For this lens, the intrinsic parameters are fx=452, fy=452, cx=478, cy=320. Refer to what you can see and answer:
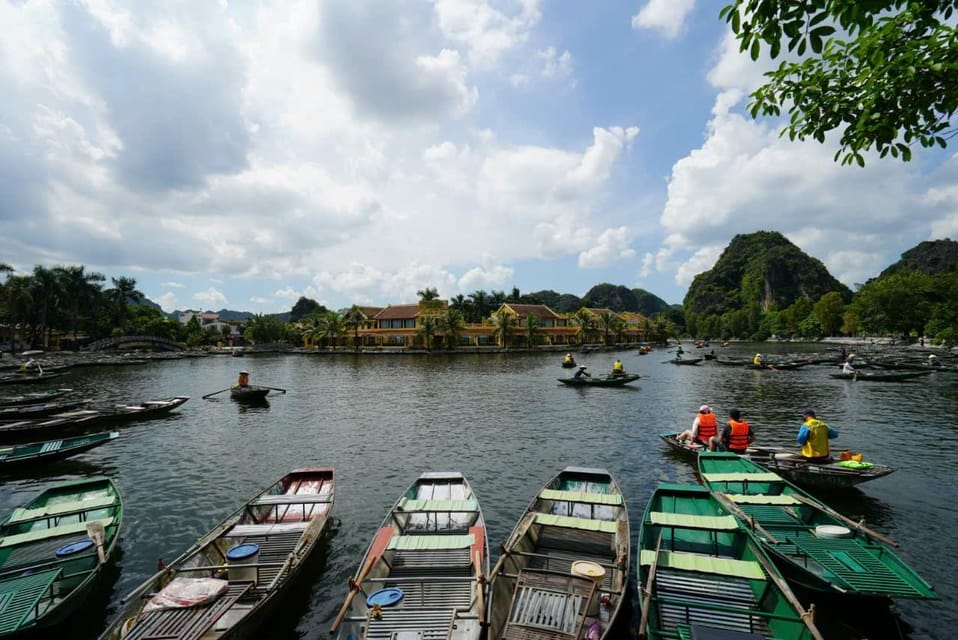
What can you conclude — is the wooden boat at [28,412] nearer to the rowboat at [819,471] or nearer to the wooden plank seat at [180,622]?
the wooden plank seat at [180,622]

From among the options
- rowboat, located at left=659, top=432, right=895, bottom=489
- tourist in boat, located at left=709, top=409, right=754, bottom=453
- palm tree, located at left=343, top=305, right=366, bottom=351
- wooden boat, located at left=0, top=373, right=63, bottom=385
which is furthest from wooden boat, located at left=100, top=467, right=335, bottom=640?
palm tree, located at left=343, top=305, right=366, bottom=351

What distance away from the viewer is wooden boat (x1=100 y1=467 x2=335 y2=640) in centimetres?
721

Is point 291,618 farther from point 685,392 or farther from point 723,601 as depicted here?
point 685,392

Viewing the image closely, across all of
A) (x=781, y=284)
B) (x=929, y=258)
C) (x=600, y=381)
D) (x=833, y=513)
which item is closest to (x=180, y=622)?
(x=833, y=513)

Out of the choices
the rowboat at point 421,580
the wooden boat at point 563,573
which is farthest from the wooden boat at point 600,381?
the rowboat at point 421,580

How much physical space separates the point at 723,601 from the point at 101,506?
47.8 ft

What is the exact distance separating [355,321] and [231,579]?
298ft

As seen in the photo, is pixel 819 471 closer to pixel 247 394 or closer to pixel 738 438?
pixel 738 438

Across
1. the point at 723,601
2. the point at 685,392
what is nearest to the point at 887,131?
the point at 723,601

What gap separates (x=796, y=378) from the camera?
4588 cm

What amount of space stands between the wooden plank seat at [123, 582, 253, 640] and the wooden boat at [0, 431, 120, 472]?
15.7 metres

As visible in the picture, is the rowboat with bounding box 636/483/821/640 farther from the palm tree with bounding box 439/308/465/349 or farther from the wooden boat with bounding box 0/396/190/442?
the palm tree with bounding box 439/308/465/349

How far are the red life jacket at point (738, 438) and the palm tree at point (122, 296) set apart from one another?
4627 inches

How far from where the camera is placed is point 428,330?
8831 centimetres
